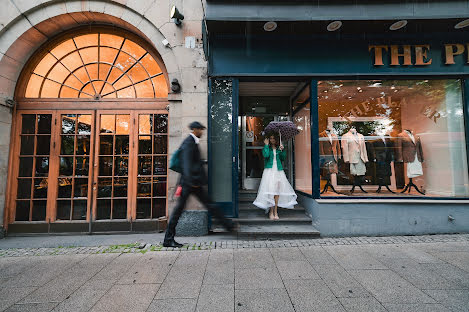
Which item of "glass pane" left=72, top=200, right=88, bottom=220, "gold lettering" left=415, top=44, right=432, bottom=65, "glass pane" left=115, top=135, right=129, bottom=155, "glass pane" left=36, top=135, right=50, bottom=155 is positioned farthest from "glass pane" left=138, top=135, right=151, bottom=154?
"gold lettering" left=415, top=44, right=432, bottom=65

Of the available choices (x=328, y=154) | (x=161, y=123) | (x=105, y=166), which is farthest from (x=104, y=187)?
(x=328, y=154)

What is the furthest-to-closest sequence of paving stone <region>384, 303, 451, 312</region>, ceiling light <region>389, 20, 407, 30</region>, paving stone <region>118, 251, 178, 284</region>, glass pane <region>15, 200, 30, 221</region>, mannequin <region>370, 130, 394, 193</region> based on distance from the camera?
mannequin <region>370, 130, 394, 193</region> < glass pane <region>15, 200, 30, 221</region> < ceiling light <region>389, 20, 407, 30</region> < paving stone <region>118, 251, 178, 284</region> < paving stone <region>384, 303, 451, 312</region>

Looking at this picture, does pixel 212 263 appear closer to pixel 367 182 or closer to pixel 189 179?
pixel 189 179

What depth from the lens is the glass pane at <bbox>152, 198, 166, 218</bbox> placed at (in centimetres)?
541

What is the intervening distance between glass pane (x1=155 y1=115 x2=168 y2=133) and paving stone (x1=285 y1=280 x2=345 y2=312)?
14.7 feet

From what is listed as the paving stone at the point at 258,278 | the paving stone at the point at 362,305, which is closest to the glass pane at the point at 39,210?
the paving stone at the point at 258,278

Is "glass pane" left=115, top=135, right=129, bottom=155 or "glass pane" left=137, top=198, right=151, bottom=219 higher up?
"glass pane" left=115, top=135, right=129, bottom=155

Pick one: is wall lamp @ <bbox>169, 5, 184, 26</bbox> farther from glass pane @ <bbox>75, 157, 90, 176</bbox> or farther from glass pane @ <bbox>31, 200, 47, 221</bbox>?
glass pane @ <bbox>31, 200, 47, 221</bbox>

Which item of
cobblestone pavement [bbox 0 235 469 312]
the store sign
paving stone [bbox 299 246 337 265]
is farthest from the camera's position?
the store sign

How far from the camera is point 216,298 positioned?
2594mm

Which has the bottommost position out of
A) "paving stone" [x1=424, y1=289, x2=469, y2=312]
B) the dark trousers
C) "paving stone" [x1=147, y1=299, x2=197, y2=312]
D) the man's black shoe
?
"paving stone" [x1=147, y1=299, x2=197, y2=312]

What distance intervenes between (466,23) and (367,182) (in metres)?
4.31

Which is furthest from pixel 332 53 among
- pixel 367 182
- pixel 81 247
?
pixel 81 247

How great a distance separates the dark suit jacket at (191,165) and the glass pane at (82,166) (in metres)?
3.31
